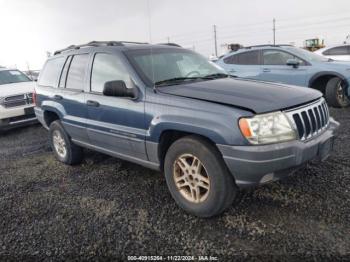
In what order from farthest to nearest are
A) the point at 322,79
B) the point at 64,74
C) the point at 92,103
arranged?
the point at 322,79, the point at 64,74, the point at 92,103

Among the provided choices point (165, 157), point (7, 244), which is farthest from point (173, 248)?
point (7, 244)

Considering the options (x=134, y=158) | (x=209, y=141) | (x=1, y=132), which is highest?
(x=209, y=141)

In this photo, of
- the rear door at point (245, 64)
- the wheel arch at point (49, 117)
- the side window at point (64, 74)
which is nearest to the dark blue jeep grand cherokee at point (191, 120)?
the side window at point (64, 74)

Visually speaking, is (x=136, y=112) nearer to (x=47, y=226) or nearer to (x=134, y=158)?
(x=134, y=158)

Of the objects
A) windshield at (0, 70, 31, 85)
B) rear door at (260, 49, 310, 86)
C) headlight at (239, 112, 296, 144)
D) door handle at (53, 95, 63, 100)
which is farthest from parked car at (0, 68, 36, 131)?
headlight at (239, 112, 296, 144)

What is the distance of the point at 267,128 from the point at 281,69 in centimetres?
532

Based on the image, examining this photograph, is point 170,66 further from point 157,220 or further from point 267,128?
point 157,220

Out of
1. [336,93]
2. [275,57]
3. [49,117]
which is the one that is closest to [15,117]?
[49,117]

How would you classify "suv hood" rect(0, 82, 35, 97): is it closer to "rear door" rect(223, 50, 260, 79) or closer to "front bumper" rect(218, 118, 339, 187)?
"rear door" rect(223, 50, 260, 79)

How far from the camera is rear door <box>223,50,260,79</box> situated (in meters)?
7.72

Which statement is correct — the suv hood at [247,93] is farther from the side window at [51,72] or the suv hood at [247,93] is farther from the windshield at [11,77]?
the windshield at [11,77]

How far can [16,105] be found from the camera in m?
7.25

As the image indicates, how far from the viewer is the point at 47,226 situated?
118 inches

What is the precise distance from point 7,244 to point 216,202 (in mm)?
1953
